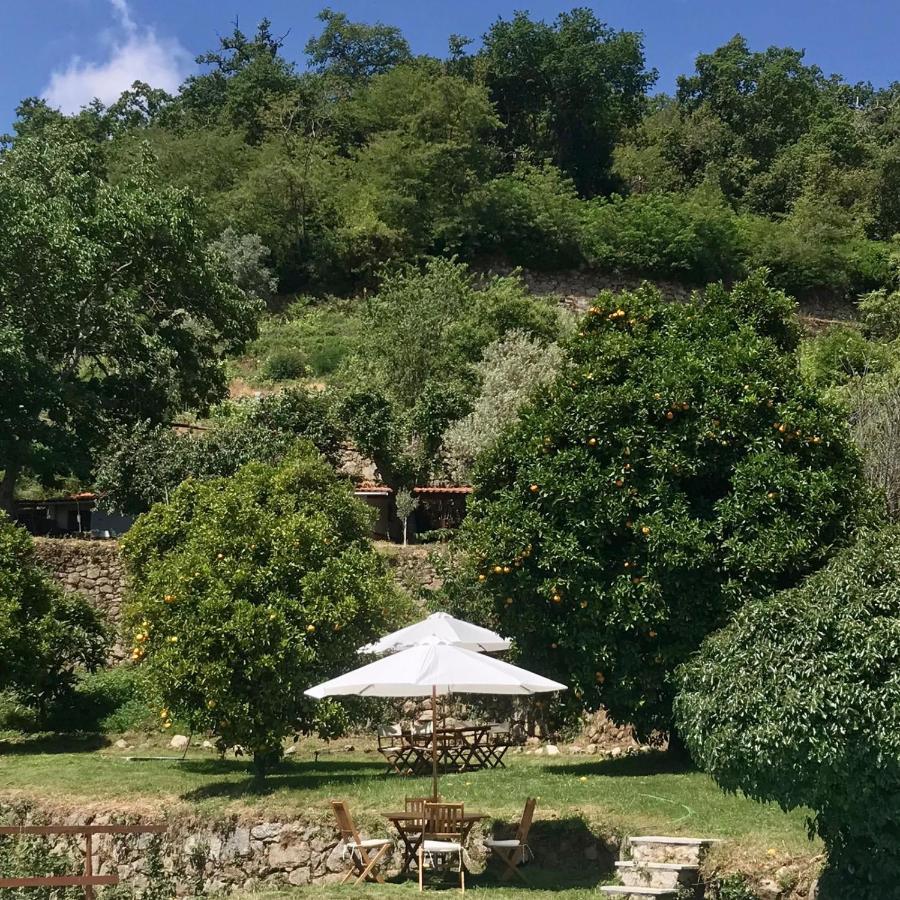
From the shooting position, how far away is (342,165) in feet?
166

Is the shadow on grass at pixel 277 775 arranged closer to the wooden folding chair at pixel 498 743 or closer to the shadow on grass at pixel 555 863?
the wooden folding chair at pixel 498 743

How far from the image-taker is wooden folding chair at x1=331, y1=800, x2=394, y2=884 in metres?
11.2

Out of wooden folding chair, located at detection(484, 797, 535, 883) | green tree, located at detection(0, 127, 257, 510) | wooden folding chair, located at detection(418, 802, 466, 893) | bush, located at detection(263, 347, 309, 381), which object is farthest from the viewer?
bush, located at detection(263, 347, 309, 381)

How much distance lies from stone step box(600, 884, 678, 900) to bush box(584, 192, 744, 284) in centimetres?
3956

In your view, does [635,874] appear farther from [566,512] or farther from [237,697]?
[237,697]

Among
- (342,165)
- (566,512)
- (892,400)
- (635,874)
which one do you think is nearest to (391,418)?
(892,400)

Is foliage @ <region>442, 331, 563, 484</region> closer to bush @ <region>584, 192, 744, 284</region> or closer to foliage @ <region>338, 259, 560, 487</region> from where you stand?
foliage @ <region>338, 259, 560, 487</region>

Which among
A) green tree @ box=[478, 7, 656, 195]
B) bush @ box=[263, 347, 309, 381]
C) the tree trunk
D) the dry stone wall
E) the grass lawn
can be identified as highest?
green tree @ box=[478, 7, 656, 195]

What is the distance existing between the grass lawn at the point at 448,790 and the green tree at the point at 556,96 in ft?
155

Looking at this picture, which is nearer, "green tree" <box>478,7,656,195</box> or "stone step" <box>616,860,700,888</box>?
"stone step" <box>616,860,700,888</box>

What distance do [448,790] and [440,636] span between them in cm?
185

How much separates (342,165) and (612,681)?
134 ft

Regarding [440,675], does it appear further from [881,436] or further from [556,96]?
[556,96]

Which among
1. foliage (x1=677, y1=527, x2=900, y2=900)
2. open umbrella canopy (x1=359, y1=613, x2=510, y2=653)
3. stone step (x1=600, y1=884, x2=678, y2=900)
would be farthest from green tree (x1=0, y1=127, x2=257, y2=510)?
foliage (x1=677, y1=527, x2=900, y2=900)
